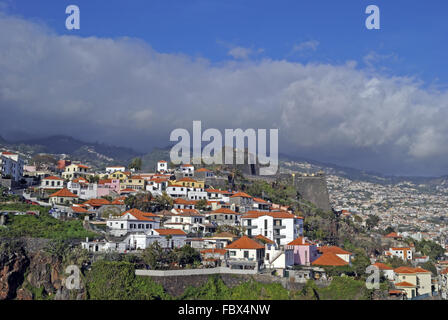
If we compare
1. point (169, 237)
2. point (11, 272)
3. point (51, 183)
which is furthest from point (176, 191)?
point (11, 272)

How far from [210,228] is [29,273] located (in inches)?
620

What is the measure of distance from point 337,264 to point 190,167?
26.8m

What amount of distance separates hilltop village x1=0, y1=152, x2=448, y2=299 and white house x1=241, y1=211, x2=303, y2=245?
0.08 metres

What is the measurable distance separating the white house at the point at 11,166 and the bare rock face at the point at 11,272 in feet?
67.2

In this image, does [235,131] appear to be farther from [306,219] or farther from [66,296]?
[66,296]

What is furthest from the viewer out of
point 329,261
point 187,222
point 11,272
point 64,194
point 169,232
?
point 64,194

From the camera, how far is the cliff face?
122ft

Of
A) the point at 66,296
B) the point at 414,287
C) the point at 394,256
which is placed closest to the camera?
the point at 66,296

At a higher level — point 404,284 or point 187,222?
point 187,222

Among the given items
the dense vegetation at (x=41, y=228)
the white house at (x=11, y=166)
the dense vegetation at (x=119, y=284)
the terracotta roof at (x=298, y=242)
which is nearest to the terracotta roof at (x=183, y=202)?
the dense vegetation at (x=41, y=228)

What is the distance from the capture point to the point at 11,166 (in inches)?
2373

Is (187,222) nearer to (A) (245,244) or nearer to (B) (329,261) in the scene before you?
(A) (245,244)

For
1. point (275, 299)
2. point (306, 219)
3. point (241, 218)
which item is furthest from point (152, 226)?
point (306, 219)

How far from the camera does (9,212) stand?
4369 centimetres
